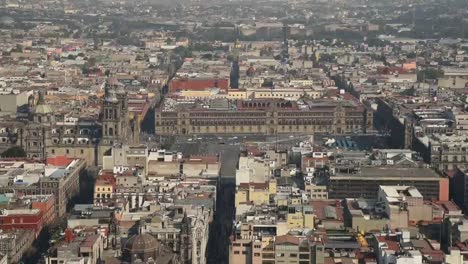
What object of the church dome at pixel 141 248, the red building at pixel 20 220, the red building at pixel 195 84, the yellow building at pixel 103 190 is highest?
the red building at pixel 195 84

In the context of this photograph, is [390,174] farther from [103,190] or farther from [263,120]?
[263,120]

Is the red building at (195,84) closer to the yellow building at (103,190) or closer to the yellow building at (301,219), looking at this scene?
the yellow building at (103,190)

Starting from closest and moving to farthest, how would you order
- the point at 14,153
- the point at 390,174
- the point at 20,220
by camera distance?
the point at 20,220, the point at 390,174, the point at 14,153

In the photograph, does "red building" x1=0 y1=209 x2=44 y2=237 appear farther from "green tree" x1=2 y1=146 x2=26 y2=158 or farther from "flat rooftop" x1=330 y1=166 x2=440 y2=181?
"green tree" x1=2 y1=146 x2=26 y2=158

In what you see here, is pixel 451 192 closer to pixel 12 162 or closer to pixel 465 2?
pixel 12 162

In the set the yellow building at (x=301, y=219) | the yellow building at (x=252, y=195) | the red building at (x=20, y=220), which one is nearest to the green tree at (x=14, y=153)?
the red building at (x=20, y=220)

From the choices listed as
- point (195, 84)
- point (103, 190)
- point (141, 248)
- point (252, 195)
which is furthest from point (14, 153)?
point (195, 84)

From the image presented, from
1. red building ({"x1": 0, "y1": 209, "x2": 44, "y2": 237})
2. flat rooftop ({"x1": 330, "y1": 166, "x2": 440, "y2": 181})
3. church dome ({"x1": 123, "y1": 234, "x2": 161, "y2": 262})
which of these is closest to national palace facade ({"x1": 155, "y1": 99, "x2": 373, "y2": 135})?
flat rooftop ({"x1": 330, "y1": 166, "x2": 440, "y2": 181})
